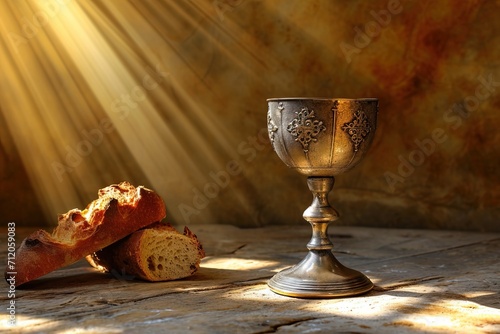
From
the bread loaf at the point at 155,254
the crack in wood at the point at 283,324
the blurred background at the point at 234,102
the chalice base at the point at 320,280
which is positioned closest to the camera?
the crack in wood at the point at 283,324

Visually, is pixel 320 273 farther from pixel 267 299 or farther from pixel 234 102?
pixel 234 102

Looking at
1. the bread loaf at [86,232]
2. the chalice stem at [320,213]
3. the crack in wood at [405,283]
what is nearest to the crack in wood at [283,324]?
the chalice stem at [320,213]

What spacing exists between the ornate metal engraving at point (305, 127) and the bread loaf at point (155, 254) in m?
0.95

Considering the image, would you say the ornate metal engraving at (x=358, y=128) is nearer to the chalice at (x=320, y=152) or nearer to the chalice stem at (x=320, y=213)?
the chalice at (x=320, y=152)

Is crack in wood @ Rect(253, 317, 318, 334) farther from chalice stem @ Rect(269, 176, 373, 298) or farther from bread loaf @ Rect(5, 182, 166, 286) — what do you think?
bread loaf @ Rect(5, 182, 166, 286)

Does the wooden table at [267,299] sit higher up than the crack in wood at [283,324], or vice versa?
the wooden table at [267,299]


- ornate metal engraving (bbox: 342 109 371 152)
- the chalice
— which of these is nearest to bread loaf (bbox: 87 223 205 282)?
the chalice

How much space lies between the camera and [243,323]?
106 inches

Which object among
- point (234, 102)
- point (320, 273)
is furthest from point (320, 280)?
point (234, 102)

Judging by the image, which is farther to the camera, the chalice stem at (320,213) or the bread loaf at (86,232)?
the bread loaf at (86,232)

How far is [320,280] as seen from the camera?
10.4 ft

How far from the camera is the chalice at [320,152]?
305 centimetres

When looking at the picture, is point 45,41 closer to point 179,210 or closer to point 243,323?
point 179,210

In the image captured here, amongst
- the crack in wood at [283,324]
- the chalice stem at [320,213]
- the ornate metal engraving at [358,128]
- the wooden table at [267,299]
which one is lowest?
the crack in wood at [283,324]
